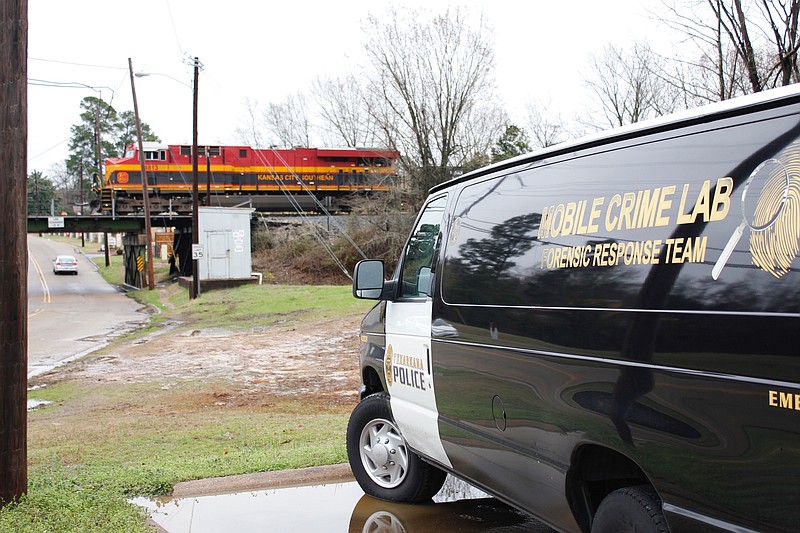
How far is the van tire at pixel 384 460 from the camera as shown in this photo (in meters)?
5.66

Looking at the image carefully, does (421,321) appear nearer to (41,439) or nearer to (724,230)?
(724,230)

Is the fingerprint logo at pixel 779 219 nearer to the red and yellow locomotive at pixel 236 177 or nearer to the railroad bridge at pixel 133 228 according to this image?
the red and yellow locomotive at pixel 236 177

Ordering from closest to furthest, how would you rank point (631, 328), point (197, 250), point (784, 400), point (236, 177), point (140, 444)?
point (784, 400) → point (631, 328) → point (140, 444) → point (197, 250) → point (236, 177)

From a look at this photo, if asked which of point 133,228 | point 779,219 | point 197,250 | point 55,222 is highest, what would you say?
point 55,222

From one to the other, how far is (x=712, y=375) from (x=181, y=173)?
49037mm

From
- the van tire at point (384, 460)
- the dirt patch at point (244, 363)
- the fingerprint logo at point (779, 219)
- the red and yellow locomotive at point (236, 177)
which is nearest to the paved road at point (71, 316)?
the dirt patch at point (244, 363)

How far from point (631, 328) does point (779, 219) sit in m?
0.73

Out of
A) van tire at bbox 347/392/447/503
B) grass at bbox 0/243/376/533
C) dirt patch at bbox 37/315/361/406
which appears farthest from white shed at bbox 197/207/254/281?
van tire at bbox 347/392/447/503

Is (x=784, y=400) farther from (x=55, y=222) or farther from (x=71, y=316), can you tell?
(x=55, y=222)

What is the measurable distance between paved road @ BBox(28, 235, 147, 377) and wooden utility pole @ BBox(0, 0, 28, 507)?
1350cm

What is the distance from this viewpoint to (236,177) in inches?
2015

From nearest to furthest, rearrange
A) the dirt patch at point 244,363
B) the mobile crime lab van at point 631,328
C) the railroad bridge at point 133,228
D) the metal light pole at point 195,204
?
the mobile crime lab van at point 631,328 → the dirt patch at point 244,363 → the metal light pole at point 195,204 → the railroad bridge at point 133,228

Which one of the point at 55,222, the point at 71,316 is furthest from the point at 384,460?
the point at 55,222

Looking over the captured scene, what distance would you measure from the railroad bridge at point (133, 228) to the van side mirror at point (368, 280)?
42044mm
